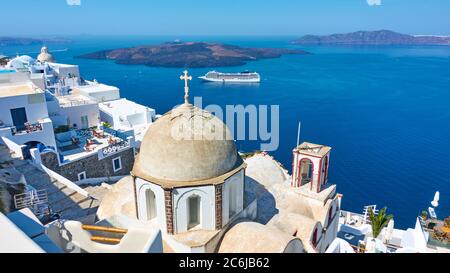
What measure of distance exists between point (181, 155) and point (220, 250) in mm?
4451

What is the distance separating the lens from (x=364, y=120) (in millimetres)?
62312

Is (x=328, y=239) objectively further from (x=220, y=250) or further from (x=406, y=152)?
(x=406, y=152)

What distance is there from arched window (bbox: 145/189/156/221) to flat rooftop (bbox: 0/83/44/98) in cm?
1657

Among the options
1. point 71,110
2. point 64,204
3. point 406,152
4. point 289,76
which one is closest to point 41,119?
point 71,110

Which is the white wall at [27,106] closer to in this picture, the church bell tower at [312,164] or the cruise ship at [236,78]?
the church bell tower at [312,164]

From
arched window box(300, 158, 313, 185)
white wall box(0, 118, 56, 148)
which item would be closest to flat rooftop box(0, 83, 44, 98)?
white wall box(0, 118, 56, 148)

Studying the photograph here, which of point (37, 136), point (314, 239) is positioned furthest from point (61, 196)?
point (314, 239)

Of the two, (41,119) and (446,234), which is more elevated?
(41,119)

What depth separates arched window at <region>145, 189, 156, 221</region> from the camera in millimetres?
13683

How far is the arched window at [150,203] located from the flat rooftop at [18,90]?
54.4ft

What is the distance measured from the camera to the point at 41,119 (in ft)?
80.5

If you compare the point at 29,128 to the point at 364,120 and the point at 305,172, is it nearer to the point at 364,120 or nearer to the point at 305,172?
the point at 305,172

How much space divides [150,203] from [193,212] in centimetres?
201

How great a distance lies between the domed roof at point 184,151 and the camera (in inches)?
496
